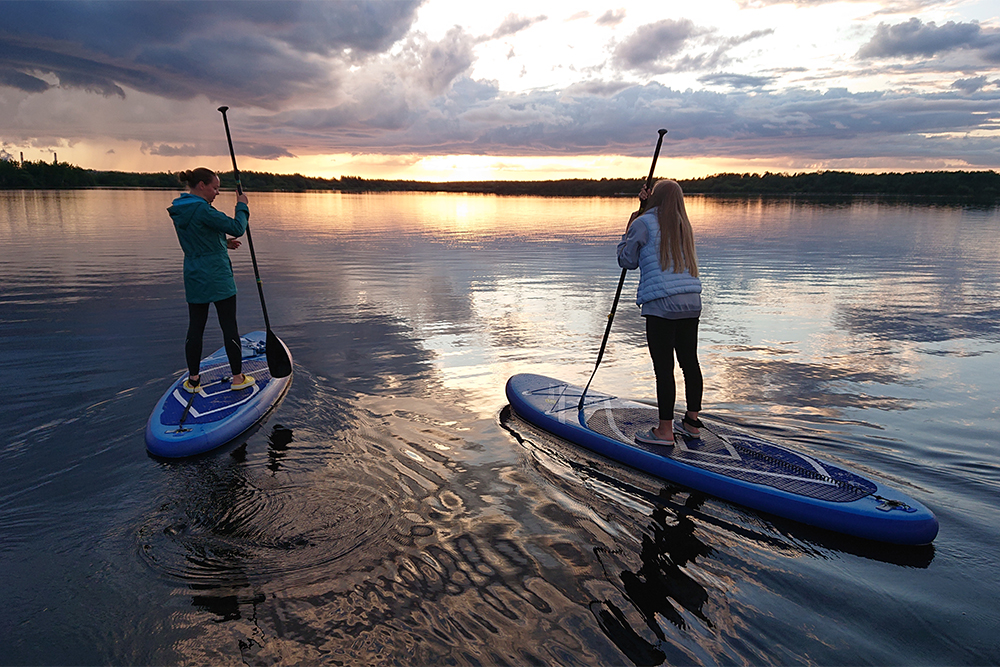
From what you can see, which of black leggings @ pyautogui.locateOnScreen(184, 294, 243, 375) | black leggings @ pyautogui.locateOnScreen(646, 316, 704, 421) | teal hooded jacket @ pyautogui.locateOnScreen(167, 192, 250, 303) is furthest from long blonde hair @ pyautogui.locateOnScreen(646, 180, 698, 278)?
black leggings @ pyautogui.locateOnScreen(184, 294, 243, 375)

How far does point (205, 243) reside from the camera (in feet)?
20.7

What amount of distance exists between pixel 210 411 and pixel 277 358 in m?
1.22

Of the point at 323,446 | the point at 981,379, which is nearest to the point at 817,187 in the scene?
the point at 981,379

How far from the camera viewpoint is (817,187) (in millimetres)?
108750

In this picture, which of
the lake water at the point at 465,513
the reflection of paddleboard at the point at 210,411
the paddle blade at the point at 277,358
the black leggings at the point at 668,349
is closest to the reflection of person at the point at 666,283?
the black leggings at the point at 668,349

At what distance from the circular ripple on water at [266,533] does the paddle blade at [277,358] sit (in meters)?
2.49

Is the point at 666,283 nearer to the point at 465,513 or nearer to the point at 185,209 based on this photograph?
the point at 465,513

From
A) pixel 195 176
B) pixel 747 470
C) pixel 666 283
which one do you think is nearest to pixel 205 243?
pixel 195 176

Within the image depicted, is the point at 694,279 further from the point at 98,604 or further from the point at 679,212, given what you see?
the point at 98,604

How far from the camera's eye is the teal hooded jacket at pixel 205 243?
20.1 ft

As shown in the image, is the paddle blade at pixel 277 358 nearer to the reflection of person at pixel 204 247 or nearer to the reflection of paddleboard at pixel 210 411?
the reflection of paddleboard at pixel 210 411

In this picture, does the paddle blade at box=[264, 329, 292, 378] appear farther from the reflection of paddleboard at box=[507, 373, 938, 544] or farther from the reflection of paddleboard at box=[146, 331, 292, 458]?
the reflection of paddleboard at box=[507, 373, 938, 544]

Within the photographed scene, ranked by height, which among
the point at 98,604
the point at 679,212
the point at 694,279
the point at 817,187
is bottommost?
the point at 98,604

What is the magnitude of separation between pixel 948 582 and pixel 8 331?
14.2 m
